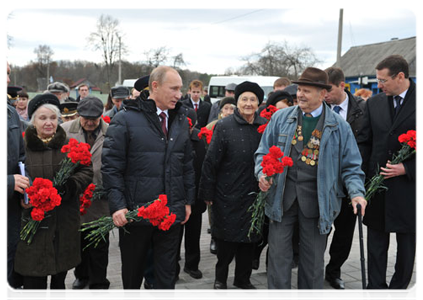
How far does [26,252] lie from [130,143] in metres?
1.22

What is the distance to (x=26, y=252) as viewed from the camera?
3.90m

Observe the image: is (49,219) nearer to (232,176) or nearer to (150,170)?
(150,170)

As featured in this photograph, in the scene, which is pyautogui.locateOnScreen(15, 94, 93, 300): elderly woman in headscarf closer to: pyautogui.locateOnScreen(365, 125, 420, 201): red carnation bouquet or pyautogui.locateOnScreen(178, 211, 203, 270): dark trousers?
pyautogui.locateOnScreen(178, 211, 203, 270): dark trousers

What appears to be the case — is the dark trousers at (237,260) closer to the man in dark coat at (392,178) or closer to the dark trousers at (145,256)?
the dark trousers at (145,256)

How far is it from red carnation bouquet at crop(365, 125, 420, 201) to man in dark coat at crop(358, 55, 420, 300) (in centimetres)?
5

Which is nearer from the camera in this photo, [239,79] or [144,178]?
[144,178]

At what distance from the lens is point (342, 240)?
5.13 m

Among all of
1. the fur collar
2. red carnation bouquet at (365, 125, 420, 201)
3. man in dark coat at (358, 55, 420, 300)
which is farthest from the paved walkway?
the fur collar

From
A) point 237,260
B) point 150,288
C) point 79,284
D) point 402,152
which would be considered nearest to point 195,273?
point 237,260

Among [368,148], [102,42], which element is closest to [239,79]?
[368,148]

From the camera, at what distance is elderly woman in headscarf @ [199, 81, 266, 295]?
15.7ft

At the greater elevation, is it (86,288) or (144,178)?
(144,178)

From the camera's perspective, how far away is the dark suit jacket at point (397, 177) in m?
4.42

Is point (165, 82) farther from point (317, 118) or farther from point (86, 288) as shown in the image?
point (86, 288)
